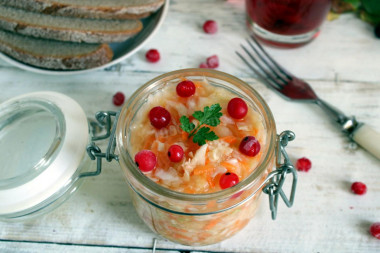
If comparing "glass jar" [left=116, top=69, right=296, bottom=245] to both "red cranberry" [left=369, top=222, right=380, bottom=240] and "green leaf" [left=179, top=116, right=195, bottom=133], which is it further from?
"red cranberry" [left=369, top=222, right=380, bottom=240]

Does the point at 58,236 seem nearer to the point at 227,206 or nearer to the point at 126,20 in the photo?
the point at 227,206

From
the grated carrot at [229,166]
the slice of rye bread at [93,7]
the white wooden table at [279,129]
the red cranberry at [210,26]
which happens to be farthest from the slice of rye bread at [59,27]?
the grated carrot at [229,166]

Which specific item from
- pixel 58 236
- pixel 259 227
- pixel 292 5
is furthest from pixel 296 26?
pixel 58 236

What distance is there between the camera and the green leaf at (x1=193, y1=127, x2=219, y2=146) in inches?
→ 44.9

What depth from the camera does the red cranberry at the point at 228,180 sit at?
1089 millimetres

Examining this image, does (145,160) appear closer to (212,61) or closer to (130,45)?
(212,61)

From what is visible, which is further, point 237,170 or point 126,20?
point 126,20

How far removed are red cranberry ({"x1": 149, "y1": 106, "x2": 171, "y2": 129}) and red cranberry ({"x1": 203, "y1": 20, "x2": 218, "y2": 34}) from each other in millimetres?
847

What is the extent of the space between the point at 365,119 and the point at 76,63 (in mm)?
1240

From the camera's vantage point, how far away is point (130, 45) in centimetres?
191

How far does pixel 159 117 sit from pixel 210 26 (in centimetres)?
89

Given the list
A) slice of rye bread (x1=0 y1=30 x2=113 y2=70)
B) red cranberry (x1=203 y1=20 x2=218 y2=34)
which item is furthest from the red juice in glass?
slice of rye bread (x1=0 y1=30 x2=113 y2=70)

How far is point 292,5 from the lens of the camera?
1.71 meters

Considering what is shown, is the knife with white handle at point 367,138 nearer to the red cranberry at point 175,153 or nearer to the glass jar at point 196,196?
the glass jar at point 196,196
